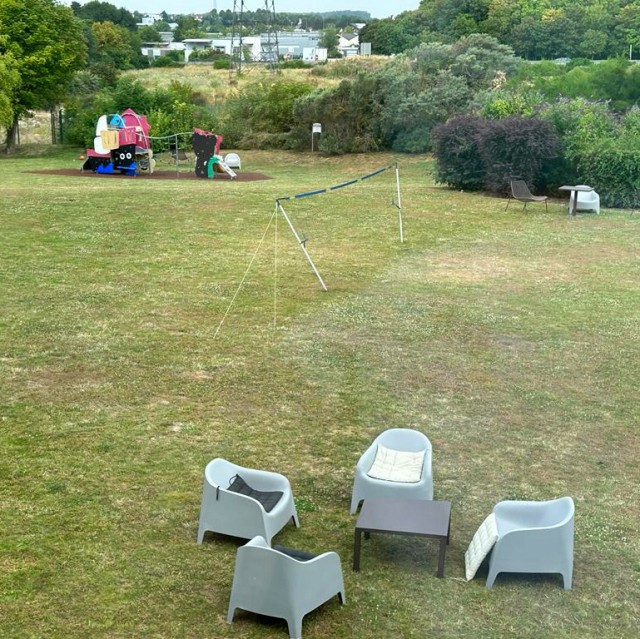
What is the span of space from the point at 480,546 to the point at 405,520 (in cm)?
53

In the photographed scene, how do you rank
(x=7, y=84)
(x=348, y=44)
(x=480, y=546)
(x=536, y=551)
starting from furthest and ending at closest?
(x=348, y=44) < (x=7, y=84) < (x=480, y=546) < (x=536, y=551)

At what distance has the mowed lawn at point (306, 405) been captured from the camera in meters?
5.79

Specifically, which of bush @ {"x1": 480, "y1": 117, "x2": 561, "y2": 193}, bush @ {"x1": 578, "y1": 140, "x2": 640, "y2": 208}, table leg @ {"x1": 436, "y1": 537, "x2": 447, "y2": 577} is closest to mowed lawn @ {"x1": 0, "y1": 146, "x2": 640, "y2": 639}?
table leg @ {"x1": 436, "y1": 537, "x2": 447, "y2": 577}

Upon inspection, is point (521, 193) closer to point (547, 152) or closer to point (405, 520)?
point (547, 152)

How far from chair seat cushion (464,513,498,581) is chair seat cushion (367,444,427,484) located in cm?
75

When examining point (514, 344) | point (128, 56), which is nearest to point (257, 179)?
point (514, 344)

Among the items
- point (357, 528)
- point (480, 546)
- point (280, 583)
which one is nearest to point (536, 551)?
point (480, 546)

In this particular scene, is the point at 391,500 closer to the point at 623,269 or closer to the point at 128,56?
the point at 623,269

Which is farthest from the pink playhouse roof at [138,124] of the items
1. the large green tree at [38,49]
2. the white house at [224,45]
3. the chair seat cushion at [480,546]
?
the white house at [224,45]

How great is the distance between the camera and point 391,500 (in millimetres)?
6453

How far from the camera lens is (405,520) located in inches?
244

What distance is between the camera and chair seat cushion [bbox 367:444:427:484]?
7.04 metres

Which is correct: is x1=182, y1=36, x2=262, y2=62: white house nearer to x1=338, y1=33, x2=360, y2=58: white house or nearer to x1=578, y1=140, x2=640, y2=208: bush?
x1=338, y1=33, x2=360, y2=58: white house

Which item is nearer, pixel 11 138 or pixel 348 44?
pixel 11 138
